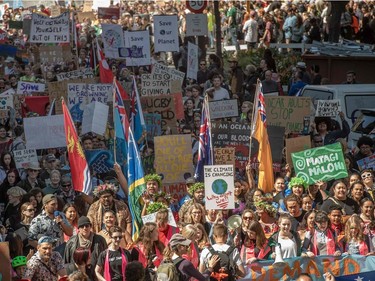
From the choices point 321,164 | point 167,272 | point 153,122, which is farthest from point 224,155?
point 167,272

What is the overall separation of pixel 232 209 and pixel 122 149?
2.34 metres

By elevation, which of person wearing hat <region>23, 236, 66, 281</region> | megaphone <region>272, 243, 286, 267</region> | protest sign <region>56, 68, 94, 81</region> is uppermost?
protest sign <region>56, 68, 94, 81</region>

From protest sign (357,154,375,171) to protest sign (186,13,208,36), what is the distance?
36.3 feet

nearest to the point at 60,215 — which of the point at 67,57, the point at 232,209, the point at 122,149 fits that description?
the point at 232,209

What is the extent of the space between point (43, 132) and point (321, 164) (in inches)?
151

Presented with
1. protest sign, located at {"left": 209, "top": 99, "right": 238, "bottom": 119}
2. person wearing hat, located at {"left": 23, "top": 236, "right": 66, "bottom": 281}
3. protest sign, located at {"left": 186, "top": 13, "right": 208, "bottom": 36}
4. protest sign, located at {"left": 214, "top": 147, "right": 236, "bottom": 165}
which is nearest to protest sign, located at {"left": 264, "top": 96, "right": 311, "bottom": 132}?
protest sign, located at {"left": 209, "top": 99, "right": 238, "bottom": 119}

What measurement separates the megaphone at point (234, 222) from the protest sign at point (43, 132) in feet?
13.6

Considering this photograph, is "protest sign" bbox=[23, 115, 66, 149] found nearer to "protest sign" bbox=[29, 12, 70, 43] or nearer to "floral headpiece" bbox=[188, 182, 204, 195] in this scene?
"floral headpiece" bbox=[188, 182, 204, 195]

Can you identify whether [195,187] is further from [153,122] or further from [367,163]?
[153,122]

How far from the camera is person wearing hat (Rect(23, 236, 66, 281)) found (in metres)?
11.0

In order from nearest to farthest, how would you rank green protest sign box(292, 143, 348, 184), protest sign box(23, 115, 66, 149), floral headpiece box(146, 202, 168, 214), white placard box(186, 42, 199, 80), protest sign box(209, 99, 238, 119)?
floral headpiece box(146, 202, 168, 214) → green protest sign box(292, 143, 348, 184) → protest sign box(23, 115, 66, 149) → protest sign box(209, 99, 238, 119) → white placard box(186, 42, 199, 80)

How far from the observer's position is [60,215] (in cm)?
1278

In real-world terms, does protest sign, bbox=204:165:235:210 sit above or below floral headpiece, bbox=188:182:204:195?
above

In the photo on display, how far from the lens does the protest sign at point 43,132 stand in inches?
659
